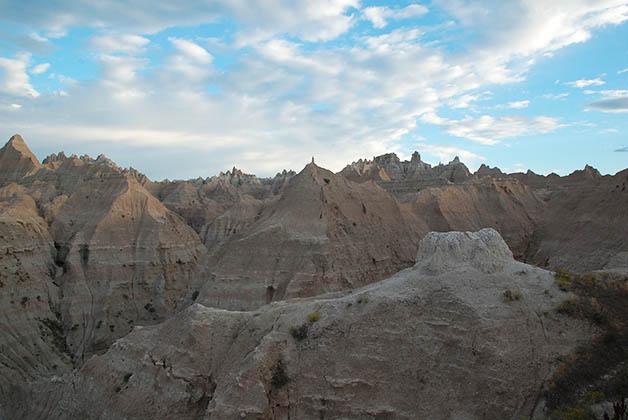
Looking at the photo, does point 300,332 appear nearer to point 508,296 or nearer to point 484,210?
point 508,296

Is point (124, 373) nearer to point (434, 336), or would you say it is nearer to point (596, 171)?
point (434, 336)

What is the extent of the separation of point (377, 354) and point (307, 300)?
5.51m

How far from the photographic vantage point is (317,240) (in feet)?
94.7

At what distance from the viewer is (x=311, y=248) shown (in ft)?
93.2

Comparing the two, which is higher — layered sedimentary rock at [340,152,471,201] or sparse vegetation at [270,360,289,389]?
layered sedimentary rock at [340,152,471,201]

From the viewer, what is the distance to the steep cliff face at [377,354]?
14.5m

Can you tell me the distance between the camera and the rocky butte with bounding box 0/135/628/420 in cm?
1488

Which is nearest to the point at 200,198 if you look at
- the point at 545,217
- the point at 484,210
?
the point at 484,210

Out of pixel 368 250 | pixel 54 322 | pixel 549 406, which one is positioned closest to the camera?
pixel 549 406

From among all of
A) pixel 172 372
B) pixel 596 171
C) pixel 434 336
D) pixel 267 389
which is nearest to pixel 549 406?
pixel 434 336

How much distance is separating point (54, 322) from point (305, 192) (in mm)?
22169

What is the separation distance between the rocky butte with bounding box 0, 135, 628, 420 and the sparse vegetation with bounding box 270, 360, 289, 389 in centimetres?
5

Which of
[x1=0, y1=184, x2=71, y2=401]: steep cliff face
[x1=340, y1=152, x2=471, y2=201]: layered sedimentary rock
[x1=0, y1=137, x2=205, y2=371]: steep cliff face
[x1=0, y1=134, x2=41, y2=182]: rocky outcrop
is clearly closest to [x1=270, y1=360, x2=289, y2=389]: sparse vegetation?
[x1=0, y1=137, x2=205, y2=371]: steep cliff face

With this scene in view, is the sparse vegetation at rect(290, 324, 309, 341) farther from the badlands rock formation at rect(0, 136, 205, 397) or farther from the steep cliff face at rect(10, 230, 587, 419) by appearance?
the badlands rock formation at rect(0, 136, 205, 397)
